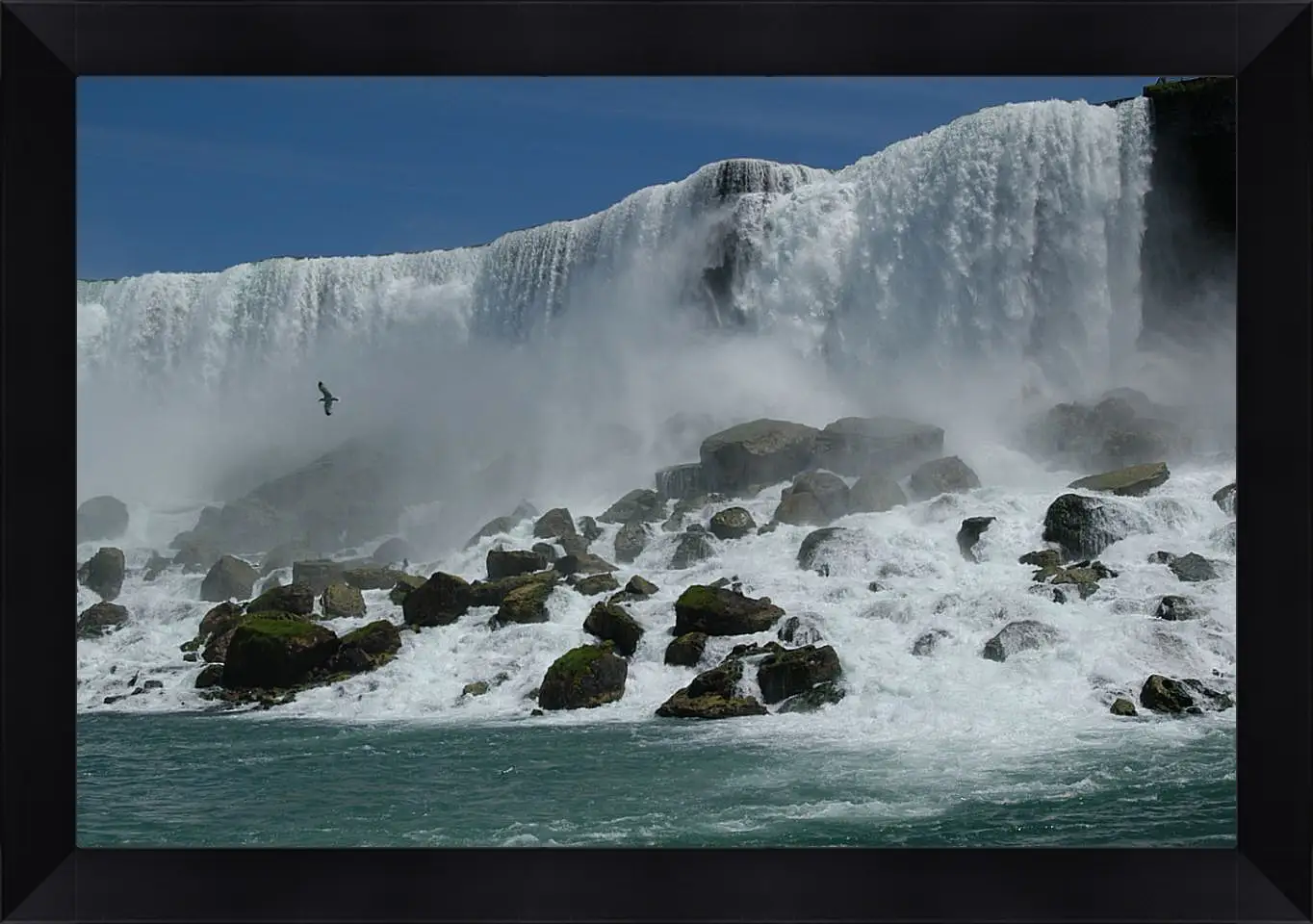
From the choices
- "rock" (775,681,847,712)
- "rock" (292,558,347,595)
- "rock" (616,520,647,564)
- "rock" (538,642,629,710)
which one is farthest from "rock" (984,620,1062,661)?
"rock" (292,558,347,595)

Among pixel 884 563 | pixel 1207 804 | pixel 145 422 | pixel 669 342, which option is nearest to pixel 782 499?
pixel 884 563

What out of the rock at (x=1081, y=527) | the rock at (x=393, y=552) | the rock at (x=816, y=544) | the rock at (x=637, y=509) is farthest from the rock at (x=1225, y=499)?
the rock at (x=393, y=552)

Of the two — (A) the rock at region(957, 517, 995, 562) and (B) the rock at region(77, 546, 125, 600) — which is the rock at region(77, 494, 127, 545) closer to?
(B) the rock at region(77, 546, 125, 600)

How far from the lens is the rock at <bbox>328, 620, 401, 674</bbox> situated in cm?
1091

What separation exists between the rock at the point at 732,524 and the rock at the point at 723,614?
3.63m

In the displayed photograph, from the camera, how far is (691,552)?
13992mm

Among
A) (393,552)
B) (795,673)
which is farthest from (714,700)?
(393,552)

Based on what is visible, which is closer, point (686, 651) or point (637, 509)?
point (686, 651)

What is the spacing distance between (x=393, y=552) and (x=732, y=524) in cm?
558

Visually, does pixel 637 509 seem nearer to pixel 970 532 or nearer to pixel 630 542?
pixel 630 542

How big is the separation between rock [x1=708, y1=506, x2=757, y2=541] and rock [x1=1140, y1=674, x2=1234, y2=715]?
6.21m

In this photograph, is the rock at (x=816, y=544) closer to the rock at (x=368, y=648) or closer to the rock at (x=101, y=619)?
the rock at (x=368, y=648)

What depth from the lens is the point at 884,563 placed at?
496 inches
